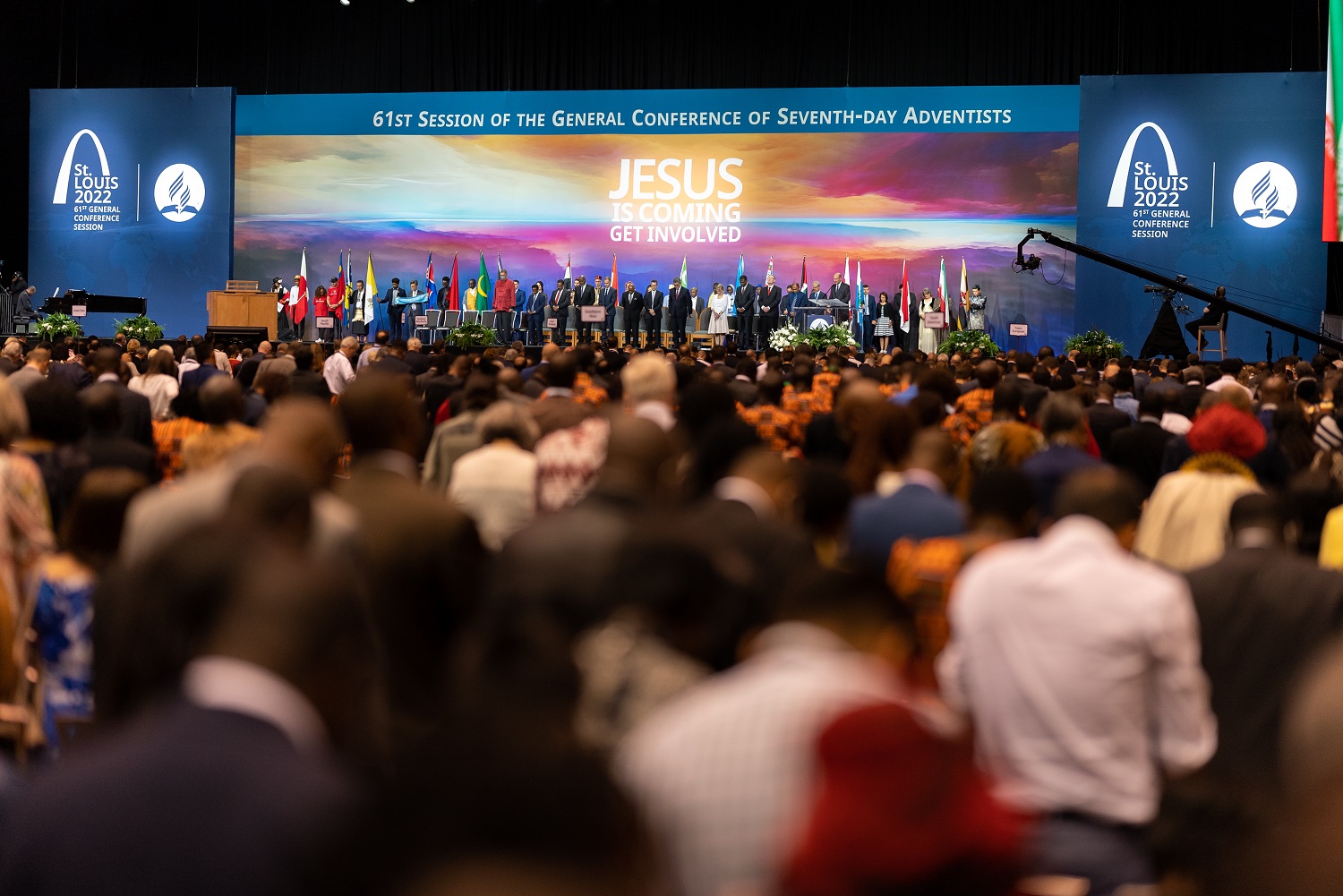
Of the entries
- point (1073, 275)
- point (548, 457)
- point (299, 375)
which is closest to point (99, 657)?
point (548, 457)

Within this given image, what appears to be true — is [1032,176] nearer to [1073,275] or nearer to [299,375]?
[1073,275]

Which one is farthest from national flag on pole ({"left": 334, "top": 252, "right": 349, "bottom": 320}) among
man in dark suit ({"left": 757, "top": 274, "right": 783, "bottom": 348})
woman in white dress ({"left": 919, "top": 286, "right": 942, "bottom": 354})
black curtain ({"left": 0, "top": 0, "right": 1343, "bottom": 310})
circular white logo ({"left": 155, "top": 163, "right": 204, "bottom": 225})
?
woman in white dress ({"left": 919, "top": 286, "right": 942, "bottom": 354})

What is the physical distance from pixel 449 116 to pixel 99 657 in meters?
24.9

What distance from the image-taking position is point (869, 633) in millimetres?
2221

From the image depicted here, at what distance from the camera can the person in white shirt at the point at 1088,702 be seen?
2887 mm

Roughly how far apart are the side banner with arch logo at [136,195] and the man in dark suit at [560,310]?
6209 millimetres

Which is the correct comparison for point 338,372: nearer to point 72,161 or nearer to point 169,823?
point 169,823

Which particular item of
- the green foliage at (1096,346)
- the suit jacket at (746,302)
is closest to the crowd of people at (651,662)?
the green foliage at (1096,346)

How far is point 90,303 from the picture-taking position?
21266 millimetres

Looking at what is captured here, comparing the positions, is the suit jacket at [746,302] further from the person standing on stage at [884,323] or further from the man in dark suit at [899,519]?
the man in dark suit at [899,519]

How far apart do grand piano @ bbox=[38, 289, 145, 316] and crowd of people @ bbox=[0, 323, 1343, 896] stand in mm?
16039

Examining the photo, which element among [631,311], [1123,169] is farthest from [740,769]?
[1123,169]

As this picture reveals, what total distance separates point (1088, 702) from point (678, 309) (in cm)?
2131

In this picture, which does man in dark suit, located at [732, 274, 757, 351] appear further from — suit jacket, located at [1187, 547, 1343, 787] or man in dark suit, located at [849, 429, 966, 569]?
suit jacket, located at [1187, 547, 1343, 787]
